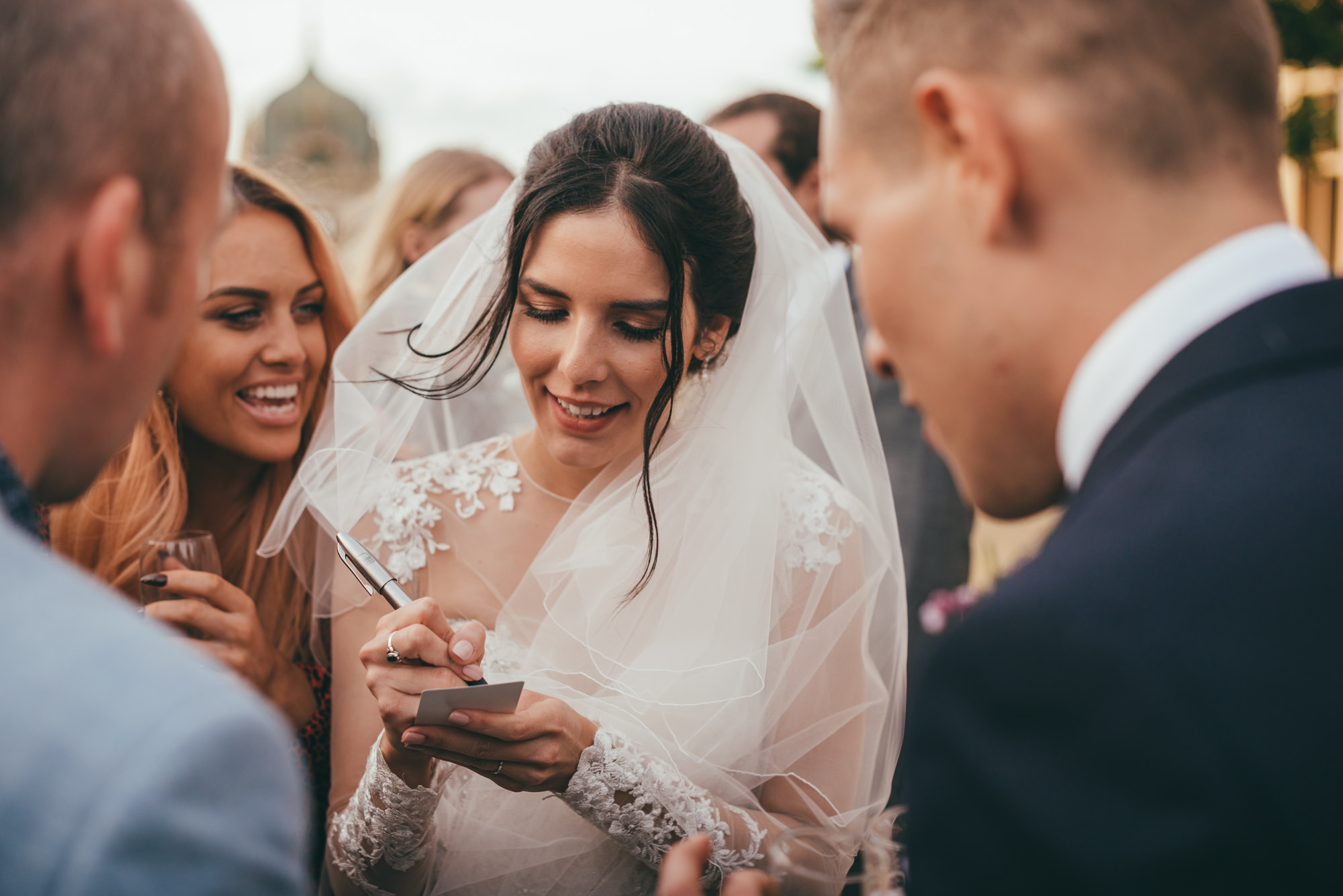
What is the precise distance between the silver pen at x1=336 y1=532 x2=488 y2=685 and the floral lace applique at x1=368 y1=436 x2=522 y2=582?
0.52 metres

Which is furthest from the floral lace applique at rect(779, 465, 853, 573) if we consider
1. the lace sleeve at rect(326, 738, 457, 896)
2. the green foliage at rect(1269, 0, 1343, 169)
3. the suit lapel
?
the green foliage at rect(1269, 0, 1343, 169)

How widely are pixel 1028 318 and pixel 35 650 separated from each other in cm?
99

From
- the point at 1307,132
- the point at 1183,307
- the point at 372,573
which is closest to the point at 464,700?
the point at 372,573

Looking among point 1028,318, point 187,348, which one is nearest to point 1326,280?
point 1028,318

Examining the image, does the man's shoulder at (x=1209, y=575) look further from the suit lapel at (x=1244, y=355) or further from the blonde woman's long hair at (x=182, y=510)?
the blonde woman's long hair at (x=182, y=510)

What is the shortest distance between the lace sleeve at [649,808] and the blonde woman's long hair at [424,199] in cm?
325

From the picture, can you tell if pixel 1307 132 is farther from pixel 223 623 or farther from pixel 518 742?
pixel 223 623

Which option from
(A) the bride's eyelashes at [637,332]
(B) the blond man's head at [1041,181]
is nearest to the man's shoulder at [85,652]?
(B) the blond man's head at [1041,181]

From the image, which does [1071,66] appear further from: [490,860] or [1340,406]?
[490,860]

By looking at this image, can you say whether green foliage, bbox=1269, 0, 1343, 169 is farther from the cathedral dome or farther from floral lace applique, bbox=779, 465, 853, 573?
the cathedral dome

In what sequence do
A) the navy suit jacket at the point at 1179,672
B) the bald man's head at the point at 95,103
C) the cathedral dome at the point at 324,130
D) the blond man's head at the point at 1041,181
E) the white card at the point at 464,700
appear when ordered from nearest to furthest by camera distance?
1. the navy suit jacket at the point at 1179,672
2. the bald man's head at the point at 95,103
3. the blond man's head at the point at 1041,181
4. the white card at the point at 464,700
5. the cathedral dome at the point at 324,130

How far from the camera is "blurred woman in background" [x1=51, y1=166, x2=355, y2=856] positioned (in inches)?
96.9

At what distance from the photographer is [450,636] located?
1842 millimetres

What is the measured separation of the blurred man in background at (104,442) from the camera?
0.67 m
